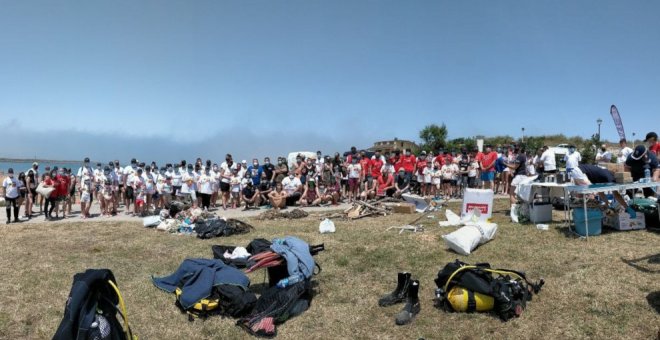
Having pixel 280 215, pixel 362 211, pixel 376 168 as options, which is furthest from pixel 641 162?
pixel 280 215

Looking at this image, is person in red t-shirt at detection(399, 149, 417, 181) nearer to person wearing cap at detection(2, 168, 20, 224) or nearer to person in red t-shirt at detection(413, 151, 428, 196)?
person in red t-shirt at detection(413, 151, 428, 196)

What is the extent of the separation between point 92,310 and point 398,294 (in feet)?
12.4

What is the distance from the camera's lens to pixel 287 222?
12.3m

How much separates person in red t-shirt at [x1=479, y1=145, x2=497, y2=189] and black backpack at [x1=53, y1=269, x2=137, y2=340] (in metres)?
14.0

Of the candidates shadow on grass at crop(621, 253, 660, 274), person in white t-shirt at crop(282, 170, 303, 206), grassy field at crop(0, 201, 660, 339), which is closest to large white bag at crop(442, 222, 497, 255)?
grassy field at crop(0, 201, 660, 339)

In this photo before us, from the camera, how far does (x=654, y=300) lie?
5.19 m

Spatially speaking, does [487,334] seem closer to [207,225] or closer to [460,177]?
[207,225]

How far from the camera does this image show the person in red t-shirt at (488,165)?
15.6 m

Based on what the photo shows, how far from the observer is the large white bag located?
786 centimetres

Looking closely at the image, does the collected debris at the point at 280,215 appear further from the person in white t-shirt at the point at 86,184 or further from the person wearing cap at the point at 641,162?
the person wearing cap at the point at 641,162

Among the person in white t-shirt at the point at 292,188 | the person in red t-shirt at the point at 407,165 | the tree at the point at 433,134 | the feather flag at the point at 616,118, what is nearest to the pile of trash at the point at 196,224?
the person in white t-shirt at the point at 292,188

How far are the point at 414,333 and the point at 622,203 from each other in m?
6.57

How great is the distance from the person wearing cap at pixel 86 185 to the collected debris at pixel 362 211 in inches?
320

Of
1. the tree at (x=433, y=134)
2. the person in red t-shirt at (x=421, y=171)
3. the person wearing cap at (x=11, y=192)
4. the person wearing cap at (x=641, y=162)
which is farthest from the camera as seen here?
the tree at (x=433, y=134)
